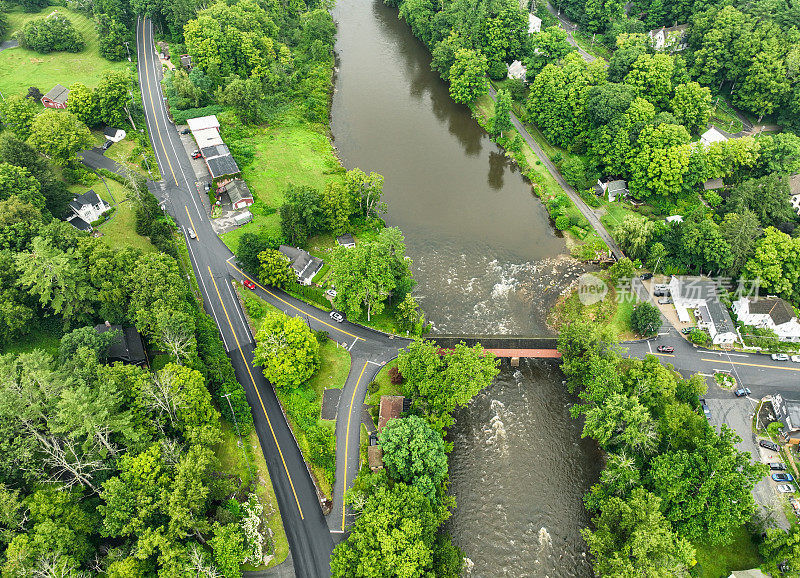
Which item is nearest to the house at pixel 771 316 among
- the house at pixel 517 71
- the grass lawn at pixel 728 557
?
the grass lawn at pixel 728 557

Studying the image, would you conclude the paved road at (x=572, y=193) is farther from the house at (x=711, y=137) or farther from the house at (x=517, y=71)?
the house at (x=711, y=137)

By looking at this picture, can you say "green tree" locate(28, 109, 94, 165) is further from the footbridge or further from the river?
the footbridge

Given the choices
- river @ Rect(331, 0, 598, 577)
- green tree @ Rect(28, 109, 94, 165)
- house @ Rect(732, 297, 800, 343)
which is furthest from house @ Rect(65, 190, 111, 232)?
house @ Rect(732, 297, 800, 343)

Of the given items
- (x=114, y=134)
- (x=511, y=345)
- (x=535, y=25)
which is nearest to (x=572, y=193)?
(x=511, y=345)

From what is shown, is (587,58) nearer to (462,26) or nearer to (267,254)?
(462,26)

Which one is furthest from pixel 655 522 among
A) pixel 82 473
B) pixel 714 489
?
pixel 82 473

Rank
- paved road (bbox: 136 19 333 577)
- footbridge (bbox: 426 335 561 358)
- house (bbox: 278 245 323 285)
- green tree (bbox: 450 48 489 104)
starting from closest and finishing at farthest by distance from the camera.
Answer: paved road (bbox: 136 19 333 577) < footbridge (bbox: 426 335 561 358) < house (bbox: 278 245 323 285) < green tree (bbox: 450 48 489 104)

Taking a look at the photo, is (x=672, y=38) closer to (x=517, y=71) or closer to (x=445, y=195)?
(x=517, y=71)
